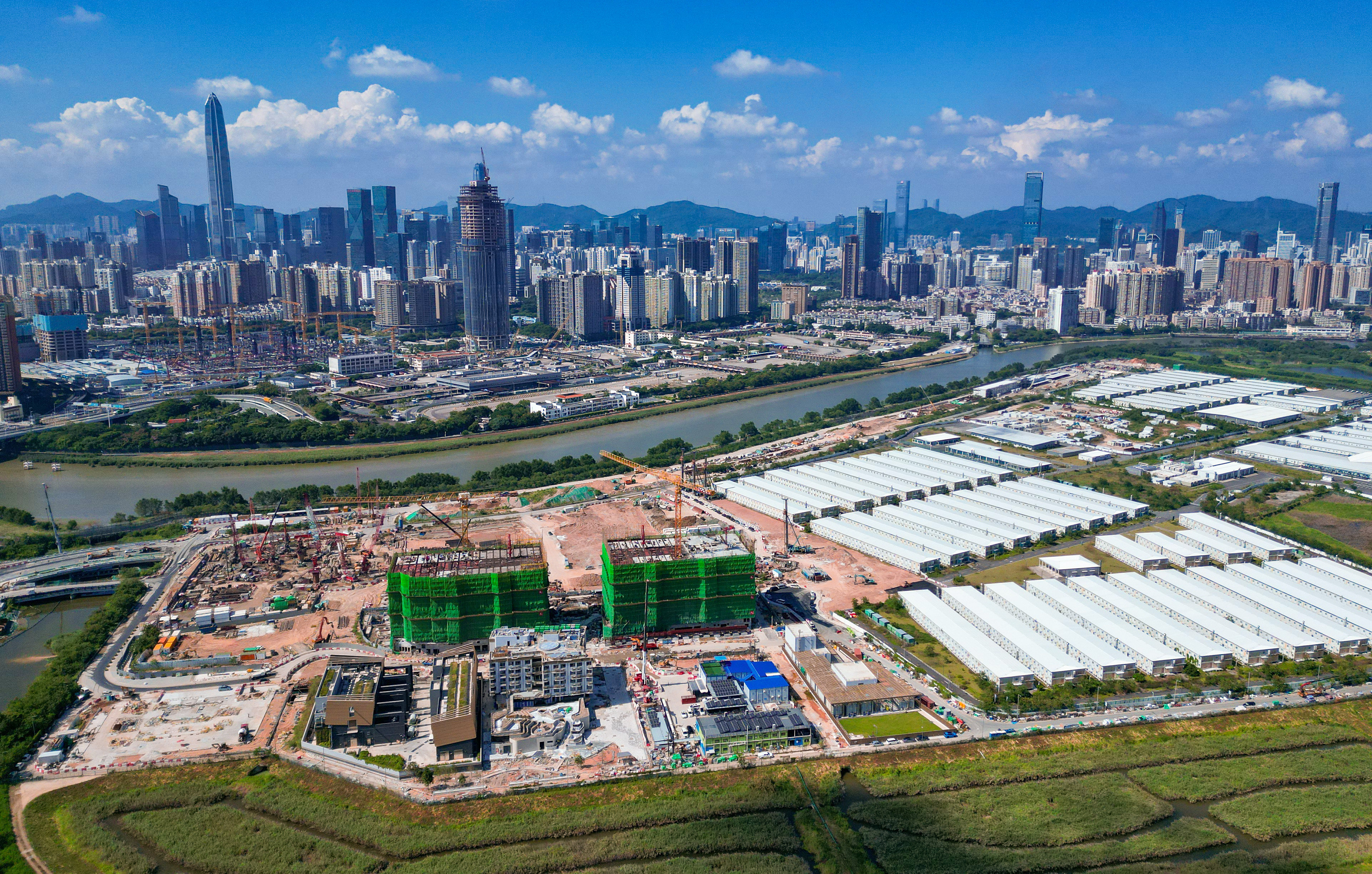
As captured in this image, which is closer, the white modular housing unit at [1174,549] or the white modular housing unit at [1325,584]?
the white modular housing unit at [1325,584]

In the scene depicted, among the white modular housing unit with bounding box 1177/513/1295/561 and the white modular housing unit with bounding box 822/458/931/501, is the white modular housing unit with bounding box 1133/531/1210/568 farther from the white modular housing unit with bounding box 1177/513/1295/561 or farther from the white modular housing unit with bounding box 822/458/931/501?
the white modular housing unit with bounding box 822/458/931/501

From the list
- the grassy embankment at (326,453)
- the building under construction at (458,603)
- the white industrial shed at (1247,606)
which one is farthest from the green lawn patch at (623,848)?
the grassy embankment at (326,453)

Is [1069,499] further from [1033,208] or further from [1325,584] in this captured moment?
[1033,208]

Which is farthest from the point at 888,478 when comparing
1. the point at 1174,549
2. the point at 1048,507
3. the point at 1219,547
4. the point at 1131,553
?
the point at 1219,547

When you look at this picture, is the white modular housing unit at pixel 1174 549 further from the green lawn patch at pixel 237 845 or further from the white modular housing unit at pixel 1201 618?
the green lawn patch at pixel 237 845

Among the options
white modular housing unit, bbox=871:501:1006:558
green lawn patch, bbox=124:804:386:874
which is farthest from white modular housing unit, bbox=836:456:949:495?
green lawn patch, bbox=124:804:386:874

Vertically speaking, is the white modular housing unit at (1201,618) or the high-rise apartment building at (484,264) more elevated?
the high-rise apartment building at (484,264)
